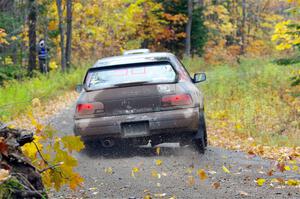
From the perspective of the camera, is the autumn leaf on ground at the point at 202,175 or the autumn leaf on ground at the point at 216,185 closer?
the autumn leaf on ground at the point at 216,185

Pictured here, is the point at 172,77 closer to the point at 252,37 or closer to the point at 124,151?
the point at 124,151

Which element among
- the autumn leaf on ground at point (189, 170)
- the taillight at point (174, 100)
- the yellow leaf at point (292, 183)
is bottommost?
the autumn leaf on ground at point (189, 170)

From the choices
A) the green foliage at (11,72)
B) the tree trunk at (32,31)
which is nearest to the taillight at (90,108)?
the green foliage at (11,72)

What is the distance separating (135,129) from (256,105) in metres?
7.92

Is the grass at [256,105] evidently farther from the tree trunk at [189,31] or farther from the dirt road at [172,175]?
the tree trunk at [189,31]

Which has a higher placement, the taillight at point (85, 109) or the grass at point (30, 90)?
the taillight at point (85, 109)

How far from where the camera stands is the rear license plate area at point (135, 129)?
30.7ft

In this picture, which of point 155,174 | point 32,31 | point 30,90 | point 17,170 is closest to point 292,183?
point 155,174

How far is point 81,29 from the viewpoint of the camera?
4528 cm

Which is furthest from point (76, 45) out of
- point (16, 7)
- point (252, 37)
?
point (252, 37)

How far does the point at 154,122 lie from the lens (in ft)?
30.5

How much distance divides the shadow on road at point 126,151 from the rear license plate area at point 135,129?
0.51 metres

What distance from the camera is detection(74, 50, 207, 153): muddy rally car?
30.7ft

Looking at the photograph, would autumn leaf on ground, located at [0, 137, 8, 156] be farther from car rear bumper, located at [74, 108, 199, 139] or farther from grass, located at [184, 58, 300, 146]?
grass, located at [184, 58, 300, 146]
